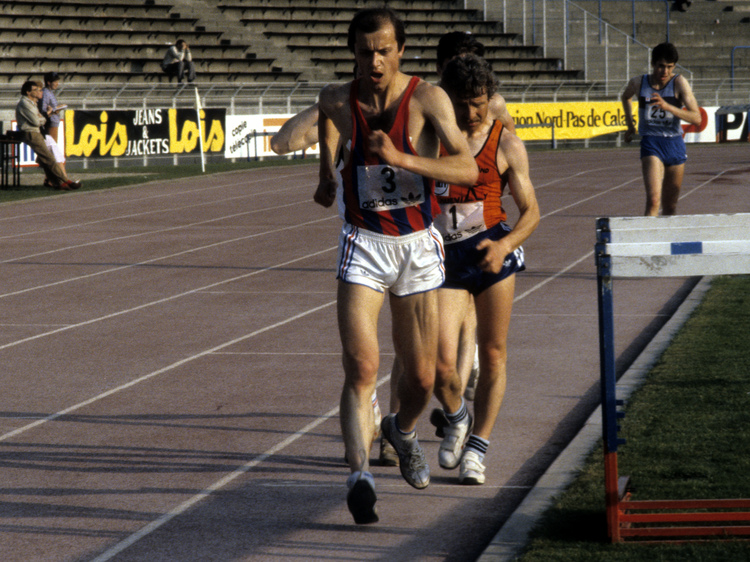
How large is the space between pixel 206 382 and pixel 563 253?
21.3 ft

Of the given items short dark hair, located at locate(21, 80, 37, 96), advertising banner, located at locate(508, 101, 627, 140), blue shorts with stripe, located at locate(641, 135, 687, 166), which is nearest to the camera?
blue shorts with stripe, located at locate(641, 135, 687, 166)

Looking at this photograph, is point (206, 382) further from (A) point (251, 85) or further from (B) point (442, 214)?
(A) point (251, 85)

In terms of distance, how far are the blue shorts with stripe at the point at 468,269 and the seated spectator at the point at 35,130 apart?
56.8 ft

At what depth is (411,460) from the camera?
14.7ft

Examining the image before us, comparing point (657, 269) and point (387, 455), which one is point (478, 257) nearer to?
point (387, 455)

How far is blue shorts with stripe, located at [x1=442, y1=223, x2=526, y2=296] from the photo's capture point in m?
4.81

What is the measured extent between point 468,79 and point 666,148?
633 centimetres

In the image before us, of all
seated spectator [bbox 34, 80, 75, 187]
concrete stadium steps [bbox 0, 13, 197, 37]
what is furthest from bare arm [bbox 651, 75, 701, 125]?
concrete stadium steps [bbox 0, 13, 197, 37]

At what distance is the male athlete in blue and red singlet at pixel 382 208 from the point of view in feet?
13.7

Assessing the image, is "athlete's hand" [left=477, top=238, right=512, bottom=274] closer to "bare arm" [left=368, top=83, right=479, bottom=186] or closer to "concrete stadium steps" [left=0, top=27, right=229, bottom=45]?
"bare arm" [left=368, top=83, right=479, bottom=186]

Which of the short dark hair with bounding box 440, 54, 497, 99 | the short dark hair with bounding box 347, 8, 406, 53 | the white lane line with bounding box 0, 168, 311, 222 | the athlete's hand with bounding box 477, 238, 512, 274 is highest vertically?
the short dark hair with bounding box 347, 8, 406, 53

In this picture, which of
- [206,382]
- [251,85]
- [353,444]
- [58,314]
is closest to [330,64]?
[251,85]

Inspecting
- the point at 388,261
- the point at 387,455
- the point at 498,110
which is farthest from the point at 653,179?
the point at 388,261

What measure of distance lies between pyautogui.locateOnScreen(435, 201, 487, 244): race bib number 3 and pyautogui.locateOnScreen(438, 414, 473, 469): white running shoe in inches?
31.9
